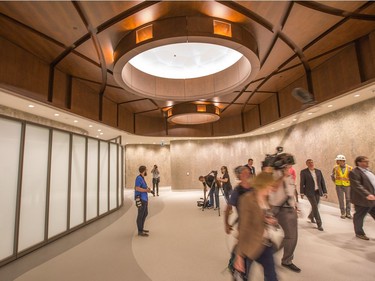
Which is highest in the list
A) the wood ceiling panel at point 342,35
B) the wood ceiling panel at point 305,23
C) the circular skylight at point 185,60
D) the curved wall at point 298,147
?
the circular skylight at point 185,60

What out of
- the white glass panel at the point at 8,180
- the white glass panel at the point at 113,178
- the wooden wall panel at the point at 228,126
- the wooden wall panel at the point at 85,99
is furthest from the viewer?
the wooden wall panel at the point at 228,126

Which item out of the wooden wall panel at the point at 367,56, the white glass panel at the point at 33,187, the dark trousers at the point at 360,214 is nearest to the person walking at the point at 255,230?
the dark trousers at the point at 360,214

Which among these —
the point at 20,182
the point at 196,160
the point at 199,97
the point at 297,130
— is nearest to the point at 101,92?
the point at 199,97

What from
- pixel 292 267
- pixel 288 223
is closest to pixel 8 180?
pixel 288 223

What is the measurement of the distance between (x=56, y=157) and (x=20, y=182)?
1.06 metres

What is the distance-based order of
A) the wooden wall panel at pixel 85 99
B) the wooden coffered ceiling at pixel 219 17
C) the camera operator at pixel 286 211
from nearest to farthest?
the camera operator at pixel 286 211, the wooden coffered ceiling at pixel 219 17, the wooden wall panel at pixel 85 99

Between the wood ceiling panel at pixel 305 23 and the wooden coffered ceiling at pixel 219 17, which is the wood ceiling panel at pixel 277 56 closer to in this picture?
the wooden coffered ceiling at pixel 219 17

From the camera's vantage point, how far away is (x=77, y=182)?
5520 mm

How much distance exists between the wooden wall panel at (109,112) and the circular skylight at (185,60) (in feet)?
9.22

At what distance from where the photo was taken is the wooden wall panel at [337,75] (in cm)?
558

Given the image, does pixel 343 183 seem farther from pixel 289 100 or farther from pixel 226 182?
pixel 289 100

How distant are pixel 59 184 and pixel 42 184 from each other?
518 millimetres

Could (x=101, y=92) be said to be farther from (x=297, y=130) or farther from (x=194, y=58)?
(x=297, y=130)

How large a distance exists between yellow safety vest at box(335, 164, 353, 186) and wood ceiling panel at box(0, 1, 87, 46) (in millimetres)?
7770
